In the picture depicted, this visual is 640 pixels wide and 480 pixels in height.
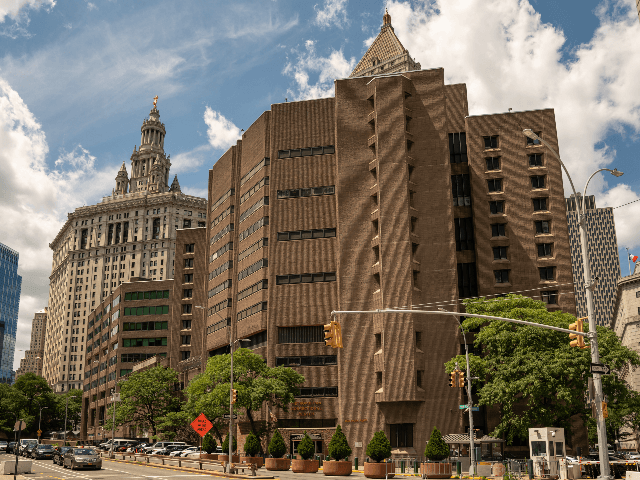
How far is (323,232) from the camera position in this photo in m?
74.8

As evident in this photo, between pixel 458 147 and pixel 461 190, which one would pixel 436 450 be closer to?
pixel 461 190

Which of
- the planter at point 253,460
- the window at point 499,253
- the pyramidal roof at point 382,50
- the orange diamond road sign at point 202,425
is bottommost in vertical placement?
the planter at point 253,460

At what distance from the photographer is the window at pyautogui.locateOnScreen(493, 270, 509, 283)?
7394 centimetres

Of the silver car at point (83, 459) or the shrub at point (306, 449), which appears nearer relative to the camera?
the silver car at point (83, 459)

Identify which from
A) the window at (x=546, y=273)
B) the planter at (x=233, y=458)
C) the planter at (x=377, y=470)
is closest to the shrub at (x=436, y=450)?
the planter at (x=377, y=470)

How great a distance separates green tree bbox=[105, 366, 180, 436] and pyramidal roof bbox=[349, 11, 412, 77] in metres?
86.8

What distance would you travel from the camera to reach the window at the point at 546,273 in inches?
2899

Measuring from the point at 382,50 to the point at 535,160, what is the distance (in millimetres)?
78069

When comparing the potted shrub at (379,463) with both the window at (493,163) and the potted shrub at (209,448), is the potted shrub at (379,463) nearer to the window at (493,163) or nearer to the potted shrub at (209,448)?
the potted shrub at (209,448)

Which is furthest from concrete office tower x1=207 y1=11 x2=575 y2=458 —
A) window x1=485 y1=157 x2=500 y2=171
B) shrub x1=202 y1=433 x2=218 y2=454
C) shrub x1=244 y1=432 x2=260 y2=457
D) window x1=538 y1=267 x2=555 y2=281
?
shrub x1=244 y1=432 x2=260 y2=457

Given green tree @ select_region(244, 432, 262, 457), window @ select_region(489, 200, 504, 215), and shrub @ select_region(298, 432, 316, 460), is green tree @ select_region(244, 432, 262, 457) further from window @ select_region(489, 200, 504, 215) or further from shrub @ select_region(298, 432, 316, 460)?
window @ select_region(489, 200, 504, 215)

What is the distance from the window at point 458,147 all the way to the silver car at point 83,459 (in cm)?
5634

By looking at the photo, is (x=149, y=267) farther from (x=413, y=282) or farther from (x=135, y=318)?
(x=413, y=282)

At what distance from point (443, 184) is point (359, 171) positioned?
10.4m
